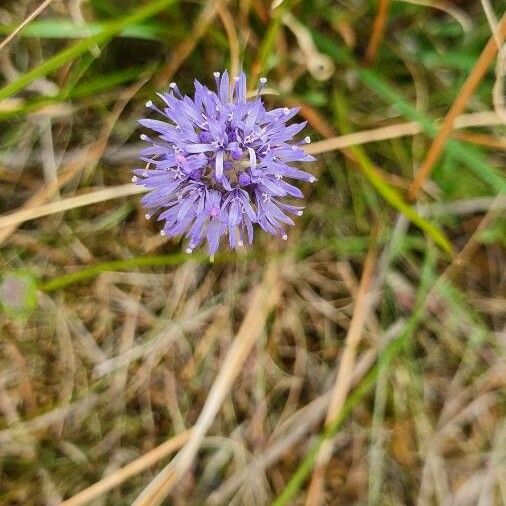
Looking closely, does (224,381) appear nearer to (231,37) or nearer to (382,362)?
(382,362)

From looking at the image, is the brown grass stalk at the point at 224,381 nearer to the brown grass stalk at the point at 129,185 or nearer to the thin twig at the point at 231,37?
the brown grass stalk at the point at 129,185

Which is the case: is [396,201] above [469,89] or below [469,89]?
below

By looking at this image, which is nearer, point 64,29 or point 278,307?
point 64,29

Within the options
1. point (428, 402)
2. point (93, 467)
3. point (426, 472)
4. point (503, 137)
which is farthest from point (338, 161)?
point (93, 467)

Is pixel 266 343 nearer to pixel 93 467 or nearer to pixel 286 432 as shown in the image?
pixel 286 432

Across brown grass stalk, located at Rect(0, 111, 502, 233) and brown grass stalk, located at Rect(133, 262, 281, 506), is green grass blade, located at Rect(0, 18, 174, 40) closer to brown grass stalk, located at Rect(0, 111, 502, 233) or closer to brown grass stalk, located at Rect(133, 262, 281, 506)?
brown grass stalk, located at Rect(0, 111, 502, 233)

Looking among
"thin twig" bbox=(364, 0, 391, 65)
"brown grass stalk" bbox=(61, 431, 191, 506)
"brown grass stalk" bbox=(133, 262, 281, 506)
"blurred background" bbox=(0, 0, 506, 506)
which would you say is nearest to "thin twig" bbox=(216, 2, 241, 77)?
"blurred background" bbox=(0, 0, 506, 506)

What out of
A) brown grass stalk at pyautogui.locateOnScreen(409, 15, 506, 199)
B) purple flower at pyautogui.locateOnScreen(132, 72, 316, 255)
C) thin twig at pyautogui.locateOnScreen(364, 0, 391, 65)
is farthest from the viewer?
thin twig at pyautogui.locateOnScreen(364, 0, 391, 65)

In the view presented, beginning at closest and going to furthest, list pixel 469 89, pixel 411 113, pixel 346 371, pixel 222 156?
pixel 222 156
pixel 469 89
pixel 411 113
pixel 346 371

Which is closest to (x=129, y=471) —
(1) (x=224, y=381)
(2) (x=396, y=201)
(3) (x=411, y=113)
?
(1) (x=224, y=381)
